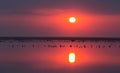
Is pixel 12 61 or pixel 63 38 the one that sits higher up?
pixel 63 38

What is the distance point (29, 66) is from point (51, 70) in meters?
1.22

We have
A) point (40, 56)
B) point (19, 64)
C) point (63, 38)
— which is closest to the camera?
point (19, 64)

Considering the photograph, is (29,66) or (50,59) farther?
(50,59)

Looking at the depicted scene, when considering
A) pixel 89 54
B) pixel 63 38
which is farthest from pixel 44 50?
pixel 63 38

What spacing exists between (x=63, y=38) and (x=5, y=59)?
1686cm

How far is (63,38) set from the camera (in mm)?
41125

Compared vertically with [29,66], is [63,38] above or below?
above

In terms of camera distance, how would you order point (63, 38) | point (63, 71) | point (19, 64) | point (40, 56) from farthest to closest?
point (63, 38), point (40, 56), point (19, 64), point (63, 71)

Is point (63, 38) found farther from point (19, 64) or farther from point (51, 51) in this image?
point (19, 64)

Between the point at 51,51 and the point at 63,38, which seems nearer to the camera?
the point at 51,51

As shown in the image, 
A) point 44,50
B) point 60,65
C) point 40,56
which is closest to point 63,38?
point 44,50

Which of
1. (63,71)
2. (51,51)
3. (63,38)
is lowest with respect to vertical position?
(63,71)

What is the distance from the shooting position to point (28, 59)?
975 inches

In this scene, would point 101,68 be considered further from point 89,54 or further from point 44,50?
point 44,50
